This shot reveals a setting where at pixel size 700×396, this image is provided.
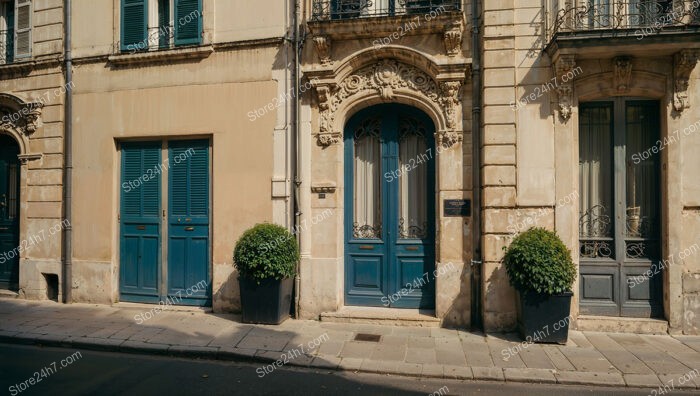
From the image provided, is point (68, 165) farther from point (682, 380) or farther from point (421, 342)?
point (682, 380)

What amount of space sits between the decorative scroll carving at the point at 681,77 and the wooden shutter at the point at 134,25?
30.6 feet

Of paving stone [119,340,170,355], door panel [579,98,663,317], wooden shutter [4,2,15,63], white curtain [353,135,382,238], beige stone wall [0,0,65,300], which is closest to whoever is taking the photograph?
paving stone [119,340,170,355]

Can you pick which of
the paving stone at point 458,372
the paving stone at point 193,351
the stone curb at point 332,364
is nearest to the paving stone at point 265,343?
the stone curb at point 332,364

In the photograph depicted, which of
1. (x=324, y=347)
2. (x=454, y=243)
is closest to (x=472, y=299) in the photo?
(x=454, y=243)

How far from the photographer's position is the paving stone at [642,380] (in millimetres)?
5184

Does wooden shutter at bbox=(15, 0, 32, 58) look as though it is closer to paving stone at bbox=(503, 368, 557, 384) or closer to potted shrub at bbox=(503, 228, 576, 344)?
potted shrub at bbox=(503, 228, 576, 344)

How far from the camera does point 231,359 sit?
6082 millimetres

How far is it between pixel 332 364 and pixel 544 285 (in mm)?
3184

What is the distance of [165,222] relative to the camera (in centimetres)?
866

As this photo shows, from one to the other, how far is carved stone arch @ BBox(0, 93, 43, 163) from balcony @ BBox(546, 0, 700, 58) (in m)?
10.1

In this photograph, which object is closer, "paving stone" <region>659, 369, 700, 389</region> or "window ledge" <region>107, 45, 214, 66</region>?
"paving stone" <region>659, 369, 700, 389</region>

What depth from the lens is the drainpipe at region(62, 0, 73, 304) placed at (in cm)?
899

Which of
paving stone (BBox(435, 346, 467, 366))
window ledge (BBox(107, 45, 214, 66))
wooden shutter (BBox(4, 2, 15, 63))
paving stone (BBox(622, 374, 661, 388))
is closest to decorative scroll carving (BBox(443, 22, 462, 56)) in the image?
window ledge (BBox(107, 45, 214, 66))

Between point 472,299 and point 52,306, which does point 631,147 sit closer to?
point 472,299
